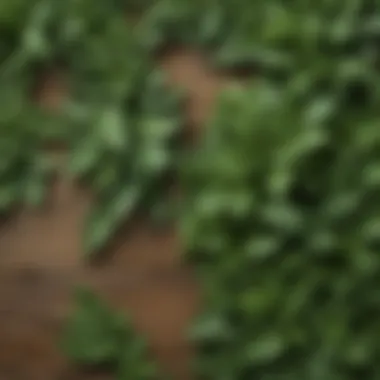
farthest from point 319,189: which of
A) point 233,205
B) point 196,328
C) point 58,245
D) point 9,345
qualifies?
point 9,345

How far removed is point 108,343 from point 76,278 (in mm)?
92

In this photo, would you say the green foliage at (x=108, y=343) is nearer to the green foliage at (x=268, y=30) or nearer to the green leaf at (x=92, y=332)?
the green leaf at (x=92, y=332)

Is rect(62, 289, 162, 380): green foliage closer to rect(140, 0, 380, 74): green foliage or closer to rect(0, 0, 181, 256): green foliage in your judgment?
rect(0, 0, 181, 256): green foliage

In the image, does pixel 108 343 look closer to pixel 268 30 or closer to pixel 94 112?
pixel 94 112

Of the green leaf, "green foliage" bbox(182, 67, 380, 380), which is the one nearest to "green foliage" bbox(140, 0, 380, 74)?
"green foliage" bbox(182, 67, 380, 380)

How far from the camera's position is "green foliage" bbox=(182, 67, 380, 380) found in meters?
1.03

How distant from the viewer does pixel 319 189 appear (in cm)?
105

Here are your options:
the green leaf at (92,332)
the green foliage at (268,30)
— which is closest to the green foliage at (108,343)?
the green leaf at (92,332)

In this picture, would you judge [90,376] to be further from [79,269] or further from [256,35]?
[256,35]

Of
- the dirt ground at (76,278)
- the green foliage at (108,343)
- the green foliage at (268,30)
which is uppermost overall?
the green foliage at (268,30)

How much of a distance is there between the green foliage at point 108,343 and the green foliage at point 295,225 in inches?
3.9

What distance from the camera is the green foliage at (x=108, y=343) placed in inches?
43.0

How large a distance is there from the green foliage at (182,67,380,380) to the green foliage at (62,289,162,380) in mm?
99

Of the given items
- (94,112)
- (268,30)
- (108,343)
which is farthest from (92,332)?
(268,30)
